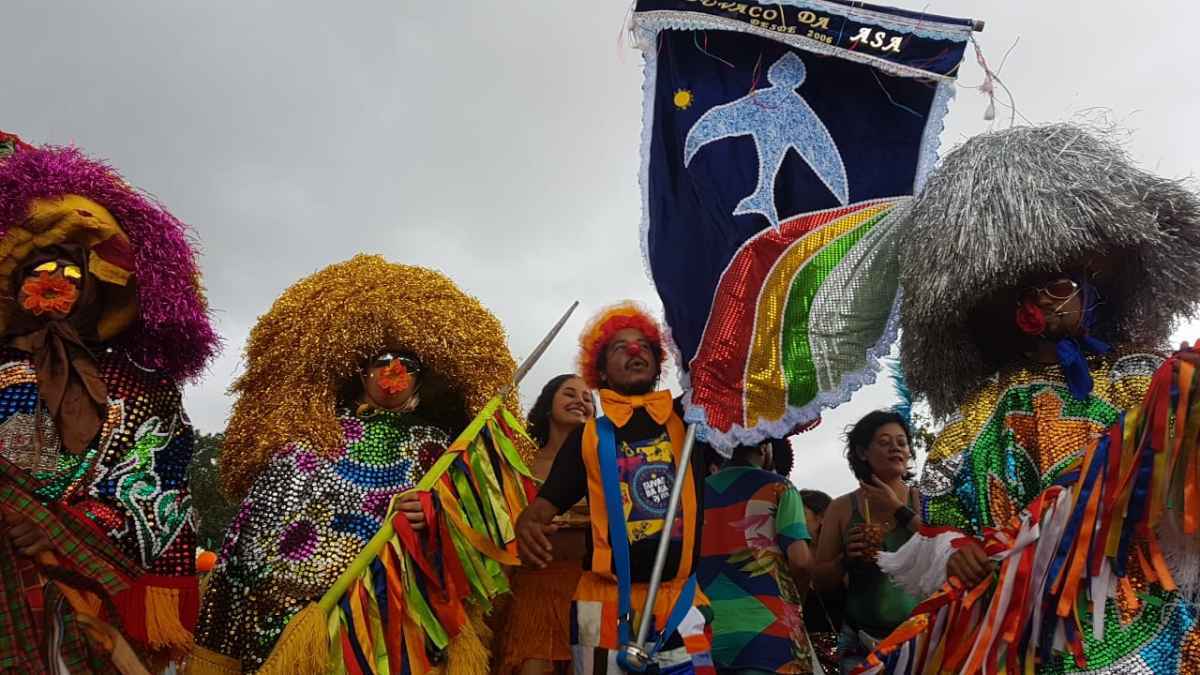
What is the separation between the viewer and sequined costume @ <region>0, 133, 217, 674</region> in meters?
3.37

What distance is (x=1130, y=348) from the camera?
Answer: 3.72 m

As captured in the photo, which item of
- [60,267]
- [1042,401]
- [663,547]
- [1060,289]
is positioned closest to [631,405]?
[663,547]

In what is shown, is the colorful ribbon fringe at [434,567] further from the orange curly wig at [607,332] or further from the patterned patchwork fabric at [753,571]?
the patterned patchwork fabric at [753,571]

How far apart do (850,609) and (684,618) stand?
4.67ft

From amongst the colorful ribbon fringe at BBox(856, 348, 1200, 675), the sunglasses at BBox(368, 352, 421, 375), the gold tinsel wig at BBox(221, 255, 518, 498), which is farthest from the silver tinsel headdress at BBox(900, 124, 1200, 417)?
the sunglasses at BBox(368, 352, 421, 375)

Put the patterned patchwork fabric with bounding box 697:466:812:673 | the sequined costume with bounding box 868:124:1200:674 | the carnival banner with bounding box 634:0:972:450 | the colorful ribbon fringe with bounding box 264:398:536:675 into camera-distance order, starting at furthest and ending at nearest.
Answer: the carnival banner with bounding box 634:0:972:450 < the patterned patchwork fabric with bounding box 697:466:812:673 < the colorful ribbon fringe with bounding box 264:398:536:675 < the sequined costume with bounding box 868:124:1200:674

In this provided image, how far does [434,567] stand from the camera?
3992mm

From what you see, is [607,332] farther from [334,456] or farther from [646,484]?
→ [334,456]

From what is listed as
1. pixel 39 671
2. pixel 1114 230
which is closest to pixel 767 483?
pixel 1114 230

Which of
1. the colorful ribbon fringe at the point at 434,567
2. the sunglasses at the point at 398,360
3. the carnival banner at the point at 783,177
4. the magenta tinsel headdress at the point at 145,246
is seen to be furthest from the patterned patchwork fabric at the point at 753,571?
the magenta tinsel headdress at the point at 145,246

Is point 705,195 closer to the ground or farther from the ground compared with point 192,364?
farther from the ground

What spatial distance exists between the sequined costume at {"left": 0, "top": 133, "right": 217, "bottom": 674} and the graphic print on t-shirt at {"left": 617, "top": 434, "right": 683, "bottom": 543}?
1628 millimetres

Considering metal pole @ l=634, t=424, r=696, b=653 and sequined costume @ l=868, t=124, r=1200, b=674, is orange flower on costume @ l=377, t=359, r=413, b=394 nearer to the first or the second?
metal pole @ l=634, t=424, r=696, b=653

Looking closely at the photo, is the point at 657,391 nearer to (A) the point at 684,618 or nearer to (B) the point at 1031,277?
(A) the point at 684,618
